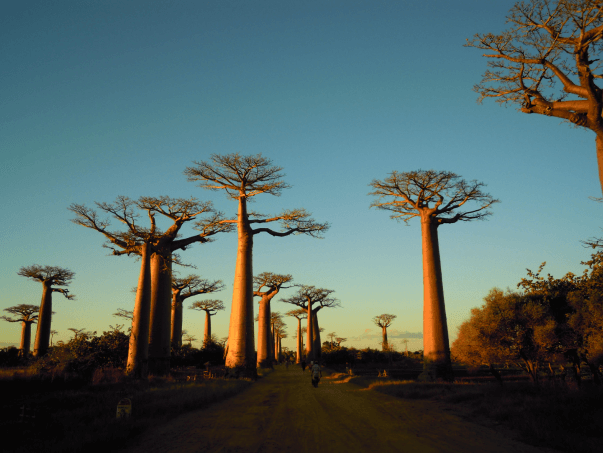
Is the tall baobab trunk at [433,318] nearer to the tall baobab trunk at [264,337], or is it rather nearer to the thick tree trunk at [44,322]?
the tall baobab trunk at [264,337]

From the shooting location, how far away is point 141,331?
17.3 metres

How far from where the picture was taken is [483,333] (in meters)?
13.6

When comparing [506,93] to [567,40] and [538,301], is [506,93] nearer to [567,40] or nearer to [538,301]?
[567,40]

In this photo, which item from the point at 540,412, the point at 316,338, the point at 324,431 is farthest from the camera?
the point at 316,338

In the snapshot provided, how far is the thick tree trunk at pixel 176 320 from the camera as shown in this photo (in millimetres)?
33125

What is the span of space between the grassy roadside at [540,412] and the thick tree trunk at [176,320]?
2626 cm

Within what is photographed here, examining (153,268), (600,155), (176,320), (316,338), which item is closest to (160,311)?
(153,268)

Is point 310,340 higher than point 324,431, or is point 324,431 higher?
point 324,431

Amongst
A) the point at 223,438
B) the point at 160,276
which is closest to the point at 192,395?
the point at 223,438

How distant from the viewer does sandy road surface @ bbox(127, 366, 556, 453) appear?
573 centimetres

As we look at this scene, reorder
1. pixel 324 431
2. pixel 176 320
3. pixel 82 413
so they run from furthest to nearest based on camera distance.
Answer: pixel 176 320, pixel 82 413, pixel 324 431

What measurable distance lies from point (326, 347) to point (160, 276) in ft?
122

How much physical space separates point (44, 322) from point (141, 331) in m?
21.7

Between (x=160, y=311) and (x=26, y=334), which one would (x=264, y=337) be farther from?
(x=26, y=334)
